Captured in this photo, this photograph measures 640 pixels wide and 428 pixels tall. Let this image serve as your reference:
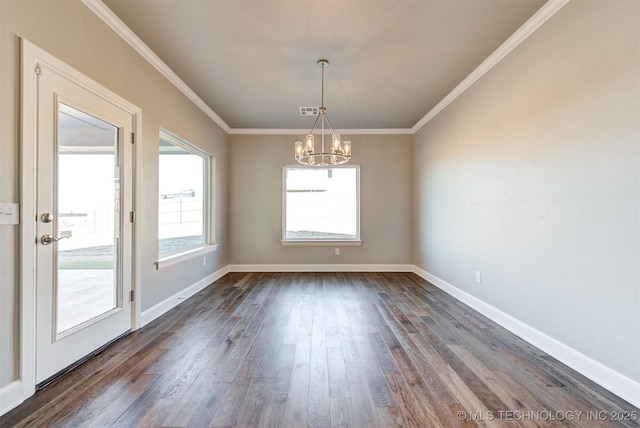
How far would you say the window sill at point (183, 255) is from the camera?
3.12 meters

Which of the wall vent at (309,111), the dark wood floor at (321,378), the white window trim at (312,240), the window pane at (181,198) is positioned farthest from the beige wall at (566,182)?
the window pane at (181,198)

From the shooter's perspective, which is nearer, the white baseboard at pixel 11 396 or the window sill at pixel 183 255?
the white baseboard at pixel 11 396

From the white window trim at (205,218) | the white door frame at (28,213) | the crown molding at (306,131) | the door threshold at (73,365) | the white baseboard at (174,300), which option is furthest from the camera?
the crown molding at (306,131)

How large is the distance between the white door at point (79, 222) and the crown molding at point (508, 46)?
3.55 m

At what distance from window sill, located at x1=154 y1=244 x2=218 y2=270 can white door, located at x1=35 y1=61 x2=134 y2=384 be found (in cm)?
52

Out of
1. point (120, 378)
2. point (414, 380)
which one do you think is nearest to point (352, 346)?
point (414, 380)

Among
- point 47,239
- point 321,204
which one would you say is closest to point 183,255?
point 47,239

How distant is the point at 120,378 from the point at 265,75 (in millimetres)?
3092

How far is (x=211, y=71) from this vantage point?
3.16 metres

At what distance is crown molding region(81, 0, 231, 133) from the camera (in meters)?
2.16

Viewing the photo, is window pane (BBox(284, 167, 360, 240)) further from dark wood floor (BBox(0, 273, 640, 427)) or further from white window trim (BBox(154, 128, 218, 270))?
dark wood floor (BBox(0, 273, 640, 427))

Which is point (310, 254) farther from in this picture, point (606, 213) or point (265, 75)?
point (606, 213)

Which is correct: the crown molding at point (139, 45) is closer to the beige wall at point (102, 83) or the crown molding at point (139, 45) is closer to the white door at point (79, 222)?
the beige wall at point (102, 83)

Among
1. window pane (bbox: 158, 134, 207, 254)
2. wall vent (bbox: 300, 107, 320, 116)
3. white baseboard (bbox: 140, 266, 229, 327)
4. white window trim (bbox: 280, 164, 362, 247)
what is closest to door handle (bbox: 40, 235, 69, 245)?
white baseboard (bbox: 140, 266, 229, 327)
